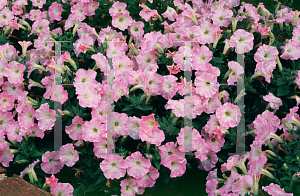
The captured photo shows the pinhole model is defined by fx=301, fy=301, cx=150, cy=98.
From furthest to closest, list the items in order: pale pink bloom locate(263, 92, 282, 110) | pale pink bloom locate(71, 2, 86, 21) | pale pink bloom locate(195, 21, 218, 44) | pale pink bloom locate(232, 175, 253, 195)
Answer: pale pink bloom locate(71, 2, 86, 21)
pale pink bloom locate(195, 21, 218, 44)
pale pink bloom locate(263, 92, 282, 110)
pale pink bloom locate(232, 175, 253, 195)

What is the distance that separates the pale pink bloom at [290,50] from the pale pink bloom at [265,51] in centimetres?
14

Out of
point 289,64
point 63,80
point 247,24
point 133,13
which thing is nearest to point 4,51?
point 63,80

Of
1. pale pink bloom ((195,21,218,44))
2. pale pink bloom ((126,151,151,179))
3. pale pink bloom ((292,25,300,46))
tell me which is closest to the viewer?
pale pink bloom ((126,151,151,179))

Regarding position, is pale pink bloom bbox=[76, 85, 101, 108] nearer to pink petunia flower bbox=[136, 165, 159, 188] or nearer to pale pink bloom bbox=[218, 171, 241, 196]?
pink petunia flower bbox=[136, 165, 159, 188]

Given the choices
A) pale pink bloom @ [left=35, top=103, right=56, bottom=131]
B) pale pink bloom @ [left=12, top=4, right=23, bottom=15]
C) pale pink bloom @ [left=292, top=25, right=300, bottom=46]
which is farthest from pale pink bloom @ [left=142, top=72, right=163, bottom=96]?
pale pink bloom @ [left=12, top=4, right=23, bottom=15]

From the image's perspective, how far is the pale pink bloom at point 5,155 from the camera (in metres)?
2.55

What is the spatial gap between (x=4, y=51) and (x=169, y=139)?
1912 mm

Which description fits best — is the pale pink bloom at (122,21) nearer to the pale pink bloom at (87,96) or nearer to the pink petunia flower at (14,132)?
the pale pink bloom at (87,96)

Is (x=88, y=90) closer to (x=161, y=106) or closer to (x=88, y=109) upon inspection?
(x=88, y=109)

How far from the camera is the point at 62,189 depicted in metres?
2.38

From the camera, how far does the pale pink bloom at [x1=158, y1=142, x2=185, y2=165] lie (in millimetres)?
2383

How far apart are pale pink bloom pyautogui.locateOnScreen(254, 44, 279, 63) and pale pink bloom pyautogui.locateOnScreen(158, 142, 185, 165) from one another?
44.2 inches

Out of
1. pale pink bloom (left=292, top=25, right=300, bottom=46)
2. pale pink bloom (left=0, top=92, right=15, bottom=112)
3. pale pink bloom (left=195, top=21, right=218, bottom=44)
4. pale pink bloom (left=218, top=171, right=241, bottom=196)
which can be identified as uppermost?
pale pink bloom (left=195, top=21, right=218, bottom=44)

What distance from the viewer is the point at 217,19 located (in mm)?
2996
